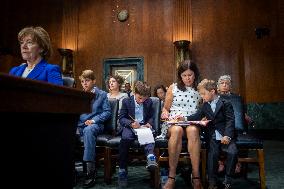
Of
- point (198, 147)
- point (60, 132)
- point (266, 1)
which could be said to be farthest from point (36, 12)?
point (60, 132)

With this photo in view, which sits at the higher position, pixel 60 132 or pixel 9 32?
pixel 9 32

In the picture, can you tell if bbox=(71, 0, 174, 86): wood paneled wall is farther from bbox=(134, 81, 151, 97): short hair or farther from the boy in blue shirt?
bbox=(134, 81, 151, 97): short hair

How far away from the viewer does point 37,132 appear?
94 cm

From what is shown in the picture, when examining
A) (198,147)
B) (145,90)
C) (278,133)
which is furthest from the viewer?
(278,133)

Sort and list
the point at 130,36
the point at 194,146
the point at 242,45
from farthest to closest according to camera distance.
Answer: the point at 130,36
the point at 242,45
the point at 194,146

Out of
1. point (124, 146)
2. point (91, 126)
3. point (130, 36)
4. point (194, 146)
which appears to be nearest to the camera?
point (194, 146)

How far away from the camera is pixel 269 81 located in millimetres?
6906

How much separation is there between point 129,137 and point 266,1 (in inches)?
239

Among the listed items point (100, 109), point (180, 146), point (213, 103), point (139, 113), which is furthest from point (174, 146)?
point (100, 109)

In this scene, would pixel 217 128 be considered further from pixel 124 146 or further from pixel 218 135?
pixel 124 146

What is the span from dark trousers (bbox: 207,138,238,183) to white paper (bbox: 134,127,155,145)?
21.7 inches

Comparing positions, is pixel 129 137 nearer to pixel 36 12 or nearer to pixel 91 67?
pixel 91 67

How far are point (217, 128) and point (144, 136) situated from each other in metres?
0.70

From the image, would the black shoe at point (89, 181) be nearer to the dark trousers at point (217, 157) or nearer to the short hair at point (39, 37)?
the dark trousers at point (217, 157)
